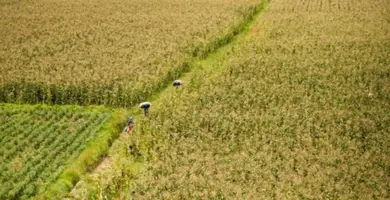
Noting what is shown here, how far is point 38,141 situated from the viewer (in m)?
17.9

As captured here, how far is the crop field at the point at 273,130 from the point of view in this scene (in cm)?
1473

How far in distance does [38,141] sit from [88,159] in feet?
8.73

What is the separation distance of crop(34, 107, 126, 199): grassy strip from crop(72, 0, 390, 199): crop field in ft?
3.76

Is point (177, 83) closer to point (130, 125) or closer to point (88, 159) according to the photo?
point (130, 125)

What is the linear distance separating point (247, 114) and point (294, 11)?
24532 mm

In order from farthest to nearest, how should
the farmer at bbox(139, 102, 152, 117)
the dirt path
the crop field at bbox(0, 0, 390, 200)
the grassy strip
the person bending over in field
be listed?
the farmer at bbox(139, 102, 152, 117) → the person bending over in field → the dirt path → the crop field at bbox(0, 0, 390, 200) → the grassy strip

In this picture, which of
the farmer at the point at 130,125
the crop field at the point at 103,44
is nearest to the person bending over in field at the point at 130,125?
the farmer at the point at 130,125

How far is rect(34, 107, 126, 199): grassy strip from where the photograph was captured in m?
14.7

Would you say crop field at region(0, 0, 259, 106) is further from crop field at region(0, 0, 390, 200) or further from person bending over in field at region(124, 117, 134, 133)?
person bending over in field at region(124, 117, 134, 133)

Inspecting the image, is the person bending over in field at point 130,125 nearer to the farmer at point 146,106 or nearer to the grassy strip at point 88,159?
the grassy strip at point 88,159

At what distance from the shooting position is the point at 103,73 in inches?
970

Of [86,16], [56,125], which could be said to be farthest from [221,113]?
[86,16]

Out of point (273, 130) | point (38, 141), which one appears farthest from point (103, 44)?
point (273, 130)

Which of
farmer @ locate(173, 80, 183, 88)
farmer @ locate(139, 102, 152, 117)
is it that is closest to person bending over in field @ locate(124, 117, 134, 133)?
farmer @ locate(139, 102, 152, 117)
